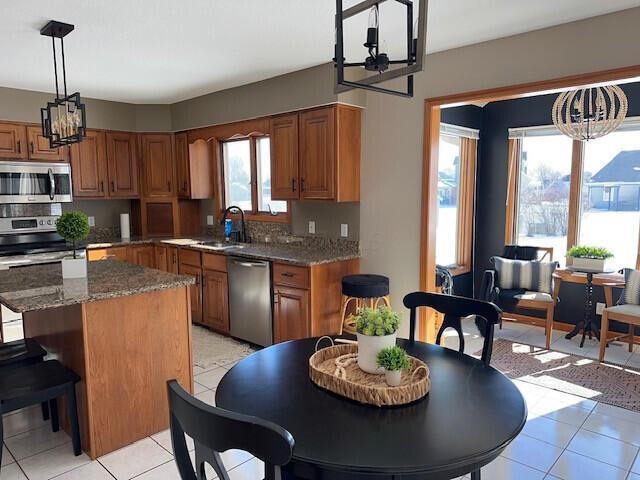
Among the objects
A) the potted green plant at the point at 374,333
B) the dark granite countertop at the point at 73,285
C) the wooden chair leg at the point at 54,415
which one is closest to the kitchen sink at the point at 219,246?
the dark granite countertop at the point at 73,285

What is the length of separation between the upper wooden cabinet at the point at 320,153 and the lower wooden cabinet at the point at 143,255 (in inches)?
78.2

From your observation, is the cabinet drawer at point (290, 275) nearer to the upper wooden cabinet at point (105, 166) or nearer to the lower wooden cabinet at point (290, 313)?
the lower wooden cabinet at point (290, 313)

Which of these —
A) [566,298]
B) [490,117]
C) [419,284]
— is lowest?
[566,298]

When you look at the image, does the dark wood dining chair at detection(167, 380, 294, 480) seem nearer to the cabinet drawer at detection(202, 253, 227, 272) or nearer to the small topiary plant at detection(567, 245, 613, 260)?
the cabinet drawer at detection(202, 253, 227, 272)

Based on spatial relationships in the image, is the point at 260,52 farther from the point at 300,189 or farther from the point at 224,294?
the point at 224,294

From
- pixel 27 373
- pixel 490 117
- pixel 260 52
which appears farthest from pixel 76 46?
pixel 490 117

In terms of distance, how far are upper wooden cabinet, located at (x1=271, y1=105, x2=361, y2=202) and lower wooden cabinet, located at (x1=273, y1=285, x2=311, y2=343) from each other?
0.85 meters

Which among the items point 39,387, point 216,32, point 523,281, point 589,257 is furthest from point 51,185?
point 589,257

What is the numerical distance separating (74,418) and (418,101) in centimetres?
315

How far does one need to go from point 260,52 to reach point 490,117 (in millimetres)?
3071

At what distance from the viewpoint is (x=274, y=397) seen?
Result: 5.08 feet

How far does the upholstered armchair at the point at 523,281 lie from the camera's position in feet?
15.1

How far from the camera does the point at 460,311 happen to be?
2.24 m

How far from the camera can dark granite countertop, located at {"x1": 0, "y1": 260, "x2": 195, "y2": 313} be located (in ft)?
7.55
